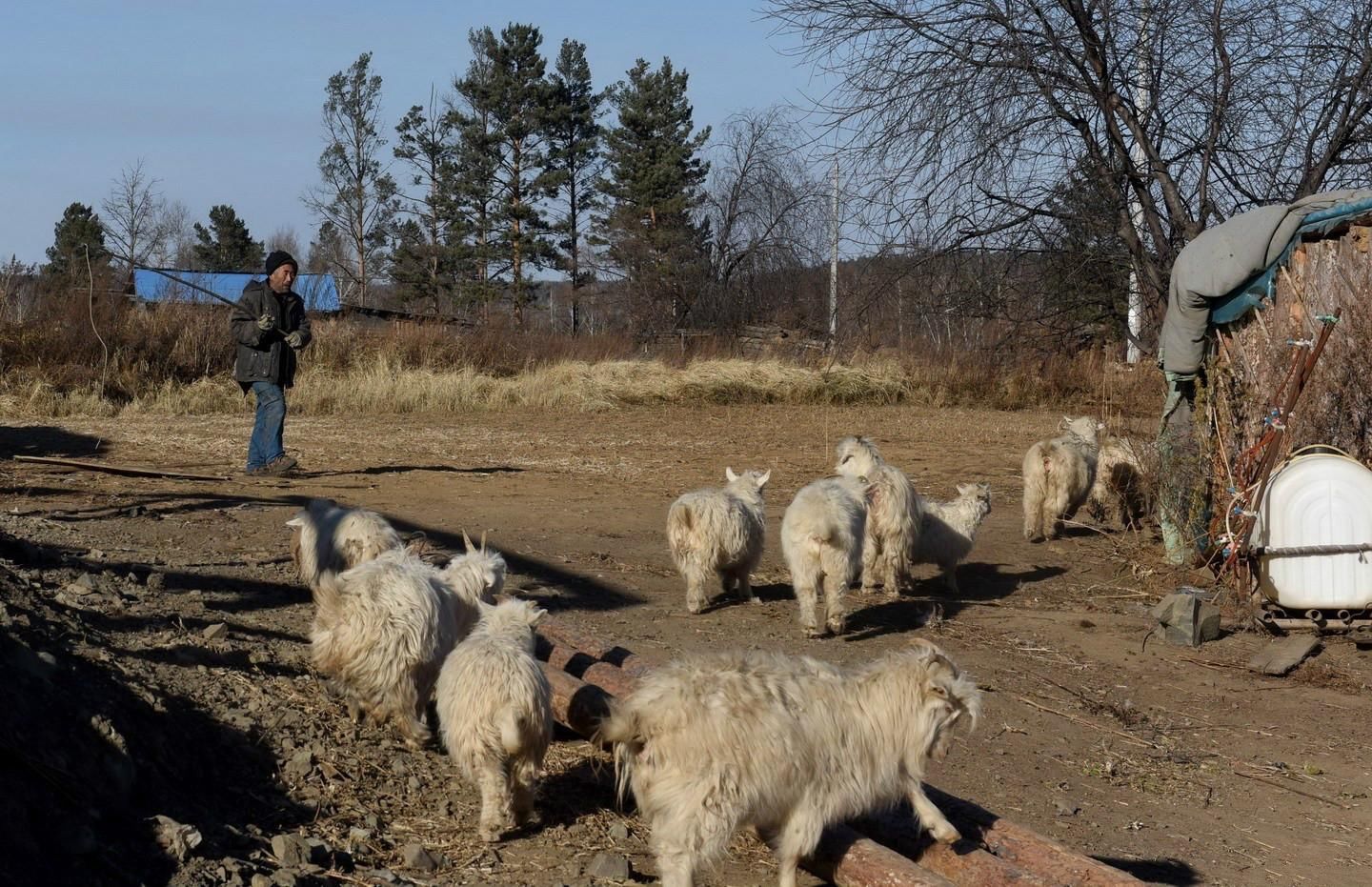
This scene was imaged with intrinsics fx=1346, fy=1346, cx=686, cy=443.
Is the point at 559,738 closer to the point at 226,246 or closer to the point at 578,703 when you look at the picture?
the point at 578,703

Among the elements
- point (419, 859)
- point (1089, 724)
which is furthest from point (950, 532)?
point (419, 859)

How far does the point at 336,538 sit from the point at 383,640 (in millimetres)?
2005

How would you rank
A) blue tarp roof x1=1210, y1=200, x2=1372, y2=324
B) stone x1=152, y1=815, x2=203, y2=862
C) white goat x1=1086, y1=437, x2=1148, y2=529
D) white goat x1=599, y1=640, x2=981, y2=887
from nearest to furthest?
stone x1=152, y1=815, x2=203, y2=862 → white goat x1=599, y1=640, x2=981, y2=887 → blue tarp roof x1=1210, y1=200, x2=1372, y2=324 → white goat x1=1086, y1=437, x2=1148, y2=529

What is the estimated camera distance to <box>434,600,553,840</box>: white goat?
5492 mm

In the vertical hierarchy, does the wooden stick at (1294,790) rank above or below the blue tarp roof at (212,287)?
below

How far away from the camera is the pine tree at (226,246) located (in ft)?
187

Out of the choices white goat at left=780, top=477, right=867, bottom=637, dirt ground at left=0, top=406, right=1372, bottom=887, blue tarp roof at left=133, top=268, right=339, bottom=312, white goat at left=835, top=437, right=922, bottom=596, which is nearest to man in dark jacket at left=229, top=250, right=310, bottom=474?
dirt ground at left=0, top=406, right=1372, bottom=887

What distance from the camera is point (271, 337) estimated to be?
1444 centimetres

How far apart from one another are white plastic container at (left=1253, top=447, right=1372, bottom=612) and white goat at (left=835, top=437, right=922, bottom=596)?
9.41 feet

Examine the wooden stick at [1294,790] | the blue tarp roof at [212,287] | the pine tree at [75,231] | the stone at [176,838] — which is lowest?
the wooden stick at [1294,790]

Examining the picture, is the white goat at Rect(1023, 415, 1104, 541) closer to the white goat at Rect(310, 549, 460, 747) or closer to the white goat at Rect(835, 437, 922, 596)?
the white goat at Rect(835, 437, 922, 596)

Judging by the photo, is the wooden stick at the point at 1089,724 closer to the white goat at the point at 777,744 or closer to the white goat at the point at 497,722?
the white goat at the point at 777,744

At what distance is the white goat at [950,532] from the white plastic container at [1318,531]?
7.57 ft

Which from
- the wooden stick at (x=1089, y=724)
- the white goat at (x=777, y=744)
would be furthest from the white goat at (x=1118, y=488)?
the white goat at (x=777, y=744)
